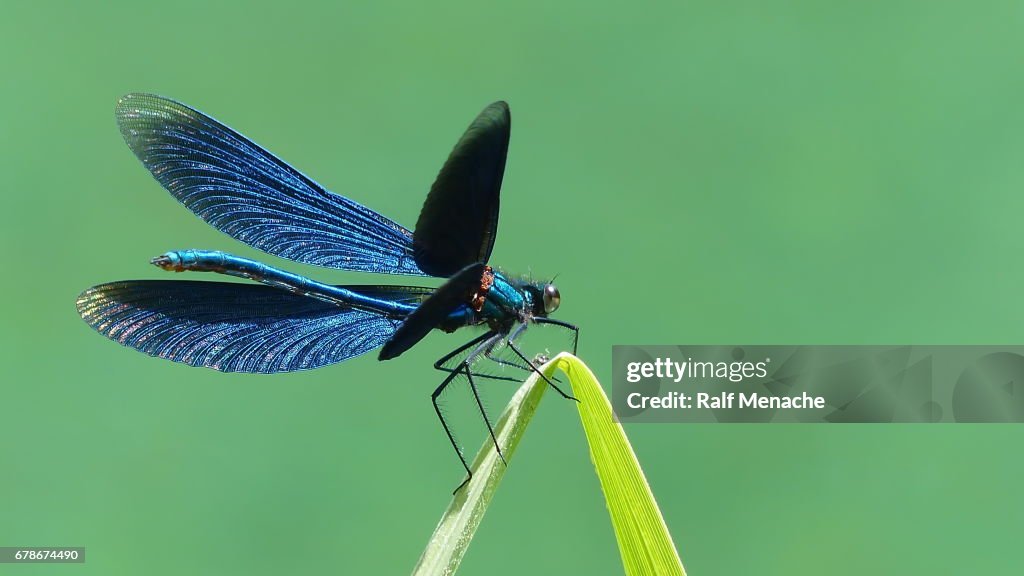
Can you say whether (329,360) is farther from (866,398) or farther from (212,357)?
(866,398)

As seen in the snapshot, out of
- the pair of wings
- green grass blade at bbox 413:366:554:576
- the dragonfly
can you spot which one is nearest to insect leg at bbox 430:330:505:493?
the dragonfly

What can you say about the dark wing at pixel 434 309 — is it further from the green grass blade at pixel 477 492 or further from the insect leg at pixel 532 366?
the green grass blade at pixel 477 492

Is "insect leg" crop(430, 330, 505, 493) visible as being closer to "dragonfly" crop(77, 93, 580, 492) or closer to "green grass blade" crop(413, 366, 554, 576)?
"dragonfly" crop(77, 93, 580, 492)

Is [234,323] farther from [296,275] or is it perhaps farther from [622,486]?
[622,486]

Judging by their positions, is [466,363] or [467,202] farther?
[466,363]

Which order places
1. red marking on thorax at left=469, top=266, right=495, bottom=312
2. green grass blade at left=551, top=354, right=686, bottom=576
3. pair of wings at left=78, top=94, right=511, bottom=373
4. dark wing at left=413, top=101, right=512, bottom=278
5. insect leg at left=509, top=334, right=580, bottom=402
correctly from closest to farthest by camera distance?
green grass blade at left=551, top=354, right=686, bottom=576, insect leg at left=509, top=334, right=580, bottom=402, dark wing at left=413, top=101, right=512, bottom=278, pair of wings at left=78, top=94, right=511, bottom=373, red marking on thorax at left=469, top=266, right=495, bottom=312

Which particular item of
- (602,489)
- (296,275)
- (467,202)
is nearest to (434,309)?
(467,202)

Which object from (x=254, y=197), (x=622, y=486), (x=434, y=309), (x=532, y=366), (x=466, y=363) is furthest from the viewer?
(x=254, y=197)
